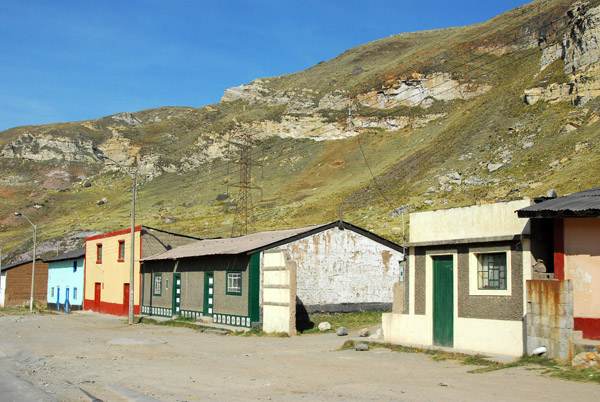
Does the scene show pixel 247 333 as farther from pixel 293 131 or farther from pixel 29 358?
pixel 293 131

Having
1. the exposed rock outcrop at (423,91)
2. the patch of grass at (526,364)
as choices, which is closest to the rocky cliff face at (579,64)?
the exposed rock outcrop at (423,91)

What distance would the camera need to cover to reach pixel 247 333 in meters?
23.2

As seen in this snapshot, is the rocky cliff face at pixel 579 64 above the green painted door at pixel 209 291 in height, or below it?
above

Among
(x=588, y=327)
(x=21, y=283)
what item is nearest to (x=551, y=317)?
(x=588, y=327)

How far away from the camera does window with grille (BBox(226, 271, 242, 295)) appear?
973 inches

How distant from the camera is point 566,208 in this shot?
12453mm

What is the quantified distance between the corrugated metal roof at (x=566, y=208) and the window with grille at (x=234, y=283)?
13.8 m

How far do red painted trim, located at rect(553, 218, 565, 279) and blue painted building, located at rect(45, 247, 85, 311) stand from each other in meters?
37.6

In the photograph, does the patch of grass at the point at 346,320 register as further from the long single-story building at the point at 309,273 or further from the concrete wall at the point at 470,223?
the concrete wall at the point at 470,223

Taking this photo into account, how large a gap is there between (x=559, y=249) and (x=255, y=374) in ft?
23.4

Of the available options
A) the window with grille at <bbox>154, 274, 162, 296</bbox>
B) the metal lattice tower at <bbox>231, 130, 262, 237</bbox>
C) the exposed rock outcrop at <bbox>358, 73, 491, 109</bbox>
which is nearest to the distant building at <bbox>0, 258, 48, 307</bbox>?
the metal lattice tower at <bbox>231, 130, 262, 237</bbox>

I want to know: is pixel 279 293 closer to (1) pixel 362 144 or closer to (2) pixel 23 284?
(2) pixel 23 284

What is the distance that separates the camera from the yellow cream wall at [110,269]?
35.5 metres

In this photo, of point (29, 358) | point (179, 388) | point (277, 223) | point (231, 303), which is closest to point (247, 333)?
point (231, 303)
